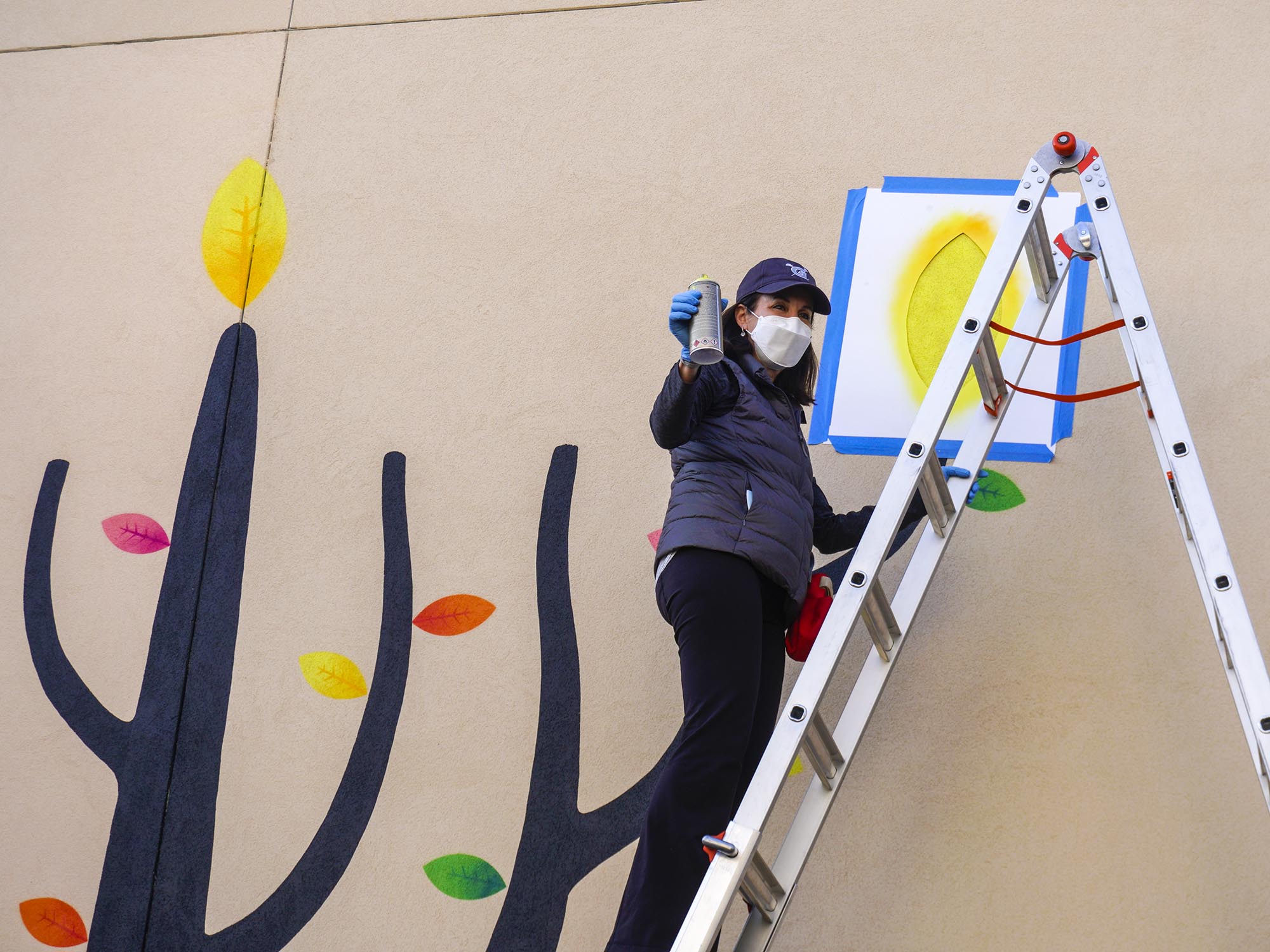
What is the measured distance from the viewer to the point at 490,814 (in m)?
2.40

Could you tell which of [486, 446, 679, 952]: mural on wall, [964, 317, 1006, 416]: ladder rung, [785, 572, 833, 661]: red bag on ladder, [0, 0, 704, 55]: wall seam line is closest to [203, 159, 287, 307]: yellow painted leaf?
[0, 0, 704, 55]: wall seam line

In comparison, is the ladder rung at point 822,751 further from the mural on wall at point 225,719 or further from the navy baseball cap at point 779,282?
the navy baseball cap at point 779,282

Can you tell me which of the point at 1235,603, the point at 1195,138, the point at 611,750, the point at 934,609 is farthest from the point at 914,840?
the point at 1195,138

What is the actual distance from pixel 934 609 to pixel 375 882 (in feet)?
4.09

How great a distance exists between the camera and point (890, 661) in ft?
6.46

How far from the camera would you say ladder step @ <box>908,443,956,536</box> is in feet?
6.24

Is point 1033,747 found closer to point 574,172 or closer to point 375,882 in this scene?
point 375,882

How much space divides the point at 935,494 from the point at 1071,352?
62 centimetres

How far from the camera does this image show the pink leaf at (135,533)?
9.01 feet

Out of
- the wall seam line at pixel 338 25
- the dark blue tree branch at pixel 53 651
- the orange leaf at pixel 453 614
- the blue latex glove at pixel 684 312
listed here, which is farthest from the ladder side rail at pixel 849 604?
the dark blue tree branch at pixel 53 651

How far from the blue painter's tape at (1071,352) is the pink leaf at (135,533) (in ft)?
6.48

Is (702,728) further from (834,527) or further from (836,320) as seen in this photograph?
(836,320)

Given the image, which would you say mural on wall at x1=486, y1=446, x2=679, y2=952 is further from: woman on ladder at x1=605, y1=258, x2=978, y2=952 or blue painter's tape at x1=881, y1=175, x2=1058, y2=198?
blue painter's tape at x1=881, y1=175, x2=1058, y2=198

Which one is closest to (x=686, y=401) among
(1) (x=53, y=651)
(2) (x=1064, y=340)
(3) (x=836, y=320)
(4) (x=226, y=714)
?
(2) (x=1064, y=340)
